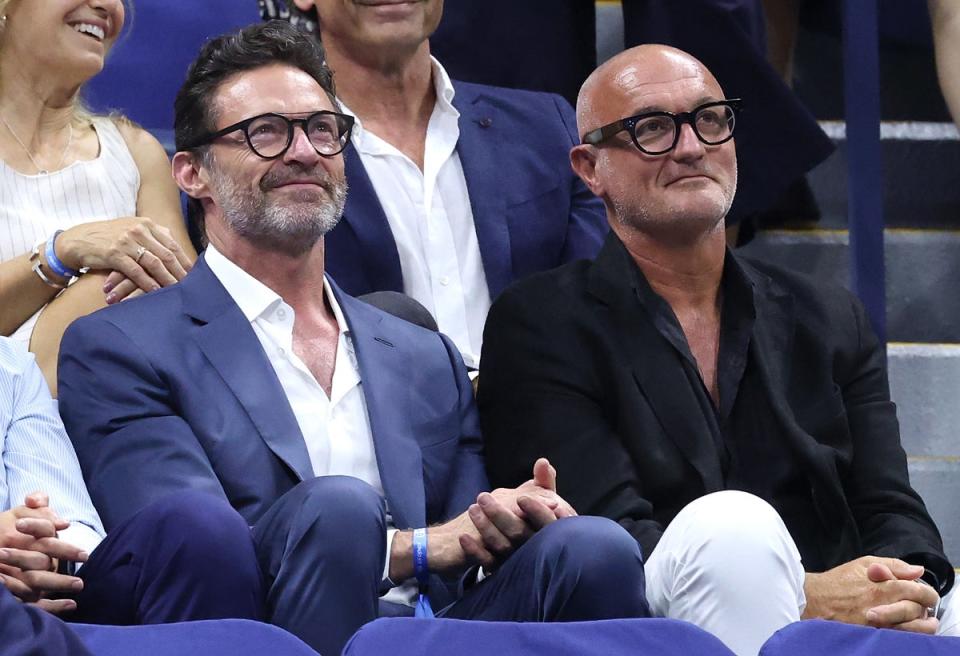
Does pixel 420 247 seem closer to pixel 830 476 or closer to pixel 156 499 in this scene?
pixel 830 476

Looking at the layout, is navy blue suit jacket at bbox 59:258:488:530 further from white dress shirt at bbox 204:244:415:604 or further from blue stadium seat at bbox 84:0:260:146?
blue stadium seat at bbox 84:0:260:146

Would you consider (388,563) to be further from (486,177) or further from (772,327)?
(486,177)

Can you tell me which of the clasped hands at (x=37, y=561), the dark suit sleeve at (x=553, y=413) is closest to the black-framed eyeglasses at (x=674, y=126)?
the dark suit sleeve at (x=553, y=413)

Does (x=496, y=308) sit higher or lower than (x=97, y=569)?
higher

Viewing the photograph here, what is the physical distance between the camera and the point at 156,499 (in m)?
1.67

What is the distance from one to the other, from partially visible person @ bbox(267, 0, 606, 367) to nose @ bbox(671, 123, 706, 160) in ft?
1.14

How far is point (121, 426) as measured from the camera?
1858 millimetres

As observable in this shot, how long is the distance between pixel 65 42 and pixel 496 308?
691 mm

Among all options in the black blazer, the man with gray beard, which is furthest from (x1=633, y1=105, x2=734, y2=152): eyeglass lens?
the man with gray beard

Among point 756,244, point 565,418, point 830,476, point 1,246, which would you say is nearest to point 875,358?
point 830,476

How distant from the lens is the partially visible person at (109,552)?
5.26 feet

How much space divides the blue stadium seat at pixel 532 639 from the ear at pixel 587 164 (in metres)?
0.83

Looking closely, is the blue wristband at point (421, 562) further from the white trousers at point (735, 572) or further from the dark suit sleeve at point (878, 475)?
the dark suit sleeve at point (878, 475)

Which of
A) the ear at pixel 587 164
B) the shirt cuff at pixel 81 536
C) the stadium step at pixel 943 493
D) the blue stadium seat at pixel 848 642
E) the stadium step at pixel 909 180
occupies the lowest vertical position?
the stadium step at pixel 943 493
